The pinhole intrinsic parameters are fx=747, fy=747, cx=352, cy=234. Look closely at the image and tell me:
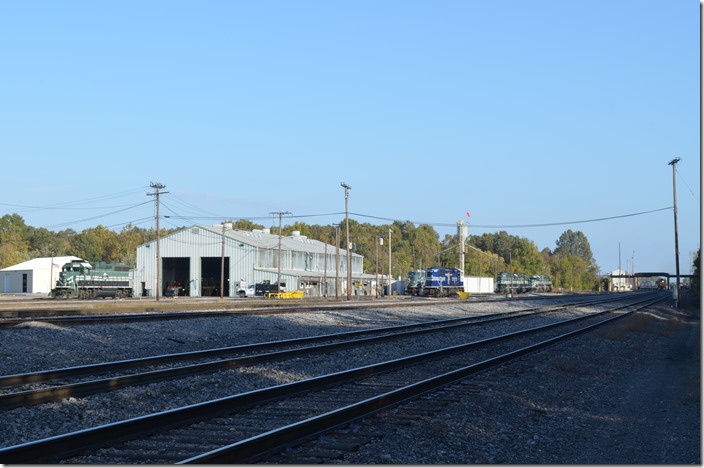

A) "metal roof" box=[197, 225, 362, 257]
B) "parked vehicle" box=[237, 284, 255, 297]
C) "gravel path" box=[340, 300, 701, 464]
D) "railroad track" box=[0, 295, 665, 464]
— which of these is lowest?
"parked vehicle" box=[237, 284, 255, 297]

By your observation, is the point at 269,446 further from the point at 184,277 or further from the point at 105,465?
the point at 184,277

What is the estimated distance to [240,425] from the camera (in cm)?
951

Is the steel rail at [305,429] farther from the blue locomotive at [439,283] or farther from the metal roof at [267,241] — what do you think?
the metal roof at [267,241]

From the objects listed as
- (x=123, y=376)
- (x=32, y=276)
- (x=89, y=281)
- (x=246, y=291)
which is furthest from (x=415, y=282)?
(x=123, y=376)

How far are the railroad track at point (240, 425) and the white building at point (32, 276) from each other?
267ft

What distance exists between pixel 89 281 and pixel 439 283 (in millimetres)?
34554

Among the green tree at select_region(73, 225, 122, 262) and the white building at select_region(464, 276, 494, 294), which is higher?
the green tree at select_region(73, 225, 122, 262)

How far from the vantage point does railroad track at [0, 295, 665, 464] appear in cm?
Answer: 763

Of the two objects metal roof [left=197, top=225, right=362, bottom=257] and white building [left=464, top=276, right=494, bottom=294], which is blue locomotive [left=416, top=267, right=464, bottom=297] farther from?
white building [left=464, top=276, right=494, bottom=294]

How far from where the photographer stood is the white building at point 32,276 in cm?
9019

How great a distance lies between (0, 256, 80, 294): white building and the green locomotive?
959 inches

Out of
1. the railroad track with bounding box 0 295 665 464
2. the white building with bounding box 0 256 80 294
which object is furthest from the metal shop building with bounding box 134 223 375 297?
the railroad track with bounding box 0 295 665 464

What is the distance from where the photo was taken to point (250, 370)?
15.0m

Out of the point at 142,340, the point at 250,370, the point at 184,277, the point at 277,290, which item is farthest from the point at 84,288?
the point at 250,370
